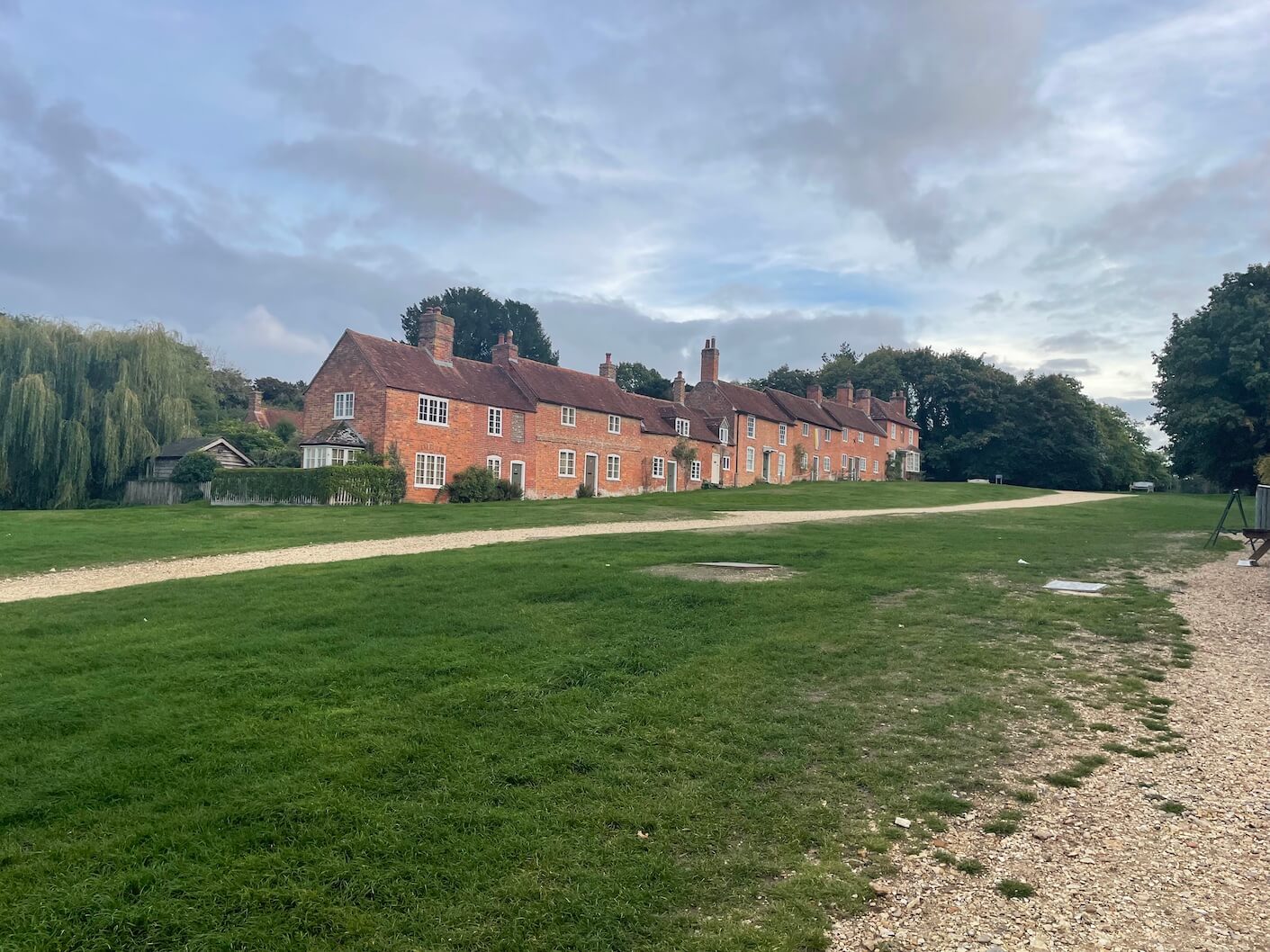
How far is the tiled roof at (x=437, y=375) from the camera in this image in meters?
35.9

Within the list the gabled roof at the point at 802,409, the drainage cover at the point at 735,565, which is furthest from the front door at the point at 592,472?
the drainage cover at the point at 735,565

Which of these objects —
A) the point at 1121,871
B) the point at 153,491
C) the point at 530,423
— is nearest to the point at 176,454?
the point at 153,491

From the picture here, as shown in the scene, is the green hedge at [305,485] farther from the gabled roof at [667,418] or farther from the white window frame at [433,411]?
the gabled roof at [667,418]

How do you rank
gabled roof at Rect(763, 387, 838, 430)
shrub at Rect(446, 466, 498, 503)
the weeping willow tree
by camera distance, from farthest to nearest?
gabled roof at Rect(763, 387, 838, 430), shrub at Rect(446, 466, 498, 503), the weeping willow tree

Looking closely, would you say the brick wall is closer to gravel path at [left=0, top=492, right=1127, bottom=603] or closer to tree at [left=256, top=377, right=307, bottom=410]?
gravel path at [left=0, top=492, right=1127, bottom=603]

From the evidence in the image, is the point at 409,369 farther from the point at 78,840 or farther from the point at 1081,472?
the point at 1081,472

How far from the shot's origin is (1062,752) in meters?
6.25

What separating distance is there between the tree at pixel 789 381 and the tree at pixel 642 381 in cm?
963

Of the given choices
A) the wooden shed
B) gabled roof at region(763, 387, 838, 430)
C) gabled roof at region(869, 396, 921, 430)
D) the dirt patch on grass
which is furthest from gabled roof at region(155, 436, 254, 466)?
gabled roof at region(869, 396, 921, 430)

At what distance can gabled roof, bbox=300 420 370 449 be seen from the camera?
3425 cm

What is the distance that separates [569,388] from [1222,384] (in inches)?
1165

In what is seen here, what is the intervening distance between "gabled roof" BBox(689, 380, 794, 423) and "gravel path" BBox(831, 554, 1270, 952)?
4913cm

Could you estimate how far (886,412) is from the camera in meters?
76.0

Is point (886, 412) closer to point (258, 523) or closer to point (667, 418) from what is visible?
point (667, 418)
